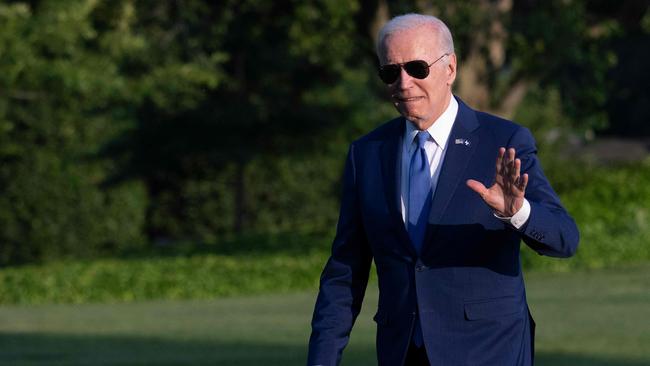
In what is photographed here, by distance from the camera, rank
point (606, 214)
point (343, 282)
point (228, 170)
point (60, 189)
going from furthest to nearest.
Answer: point (228, 170) → point (60, 189) → point (606, 214) → point (343, 282)

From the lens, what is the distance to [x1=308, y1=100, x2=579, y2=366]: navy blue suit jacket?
4824 mm

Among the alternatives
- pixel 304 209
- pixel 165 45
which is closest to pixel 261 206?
pixel 304 209

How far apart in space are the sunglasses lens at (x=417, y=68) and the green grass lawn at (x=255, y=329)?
8103 millimetres

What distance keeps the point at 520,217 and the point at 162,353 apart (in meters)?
9.99

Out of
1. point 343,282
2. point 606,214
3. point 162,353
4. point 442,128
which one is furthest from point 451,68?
point 606,214

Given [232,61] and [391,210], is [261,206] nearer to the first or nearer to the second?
[232,61]

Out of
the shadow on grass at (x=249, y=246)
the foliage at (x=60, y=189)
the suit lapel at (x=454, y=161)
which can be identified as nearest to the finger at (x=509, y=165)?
the suit lapel at (x=454, y=161)

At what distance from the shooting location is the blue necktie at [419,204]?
4898 millimetres

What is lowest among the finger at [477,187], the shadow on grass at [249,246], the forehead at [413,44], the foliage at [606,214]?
the shadow on grass at [249,246]

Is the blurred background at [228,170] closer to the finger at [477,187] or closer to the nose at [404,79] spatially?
the nose at [404,79]

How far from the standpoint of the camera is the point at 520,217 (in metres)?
4.59

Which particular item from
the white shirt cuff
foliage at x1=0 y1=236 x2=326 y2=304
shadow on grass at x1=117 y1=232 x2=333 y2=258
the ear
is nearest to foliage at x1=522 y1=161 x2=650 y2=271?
foliage at x1=0 y1=236 x2=326 y2=304

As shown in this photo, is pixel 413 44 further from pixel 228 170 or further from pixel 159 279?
pixel 228 170

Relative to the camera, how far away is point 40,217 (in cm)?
3022
